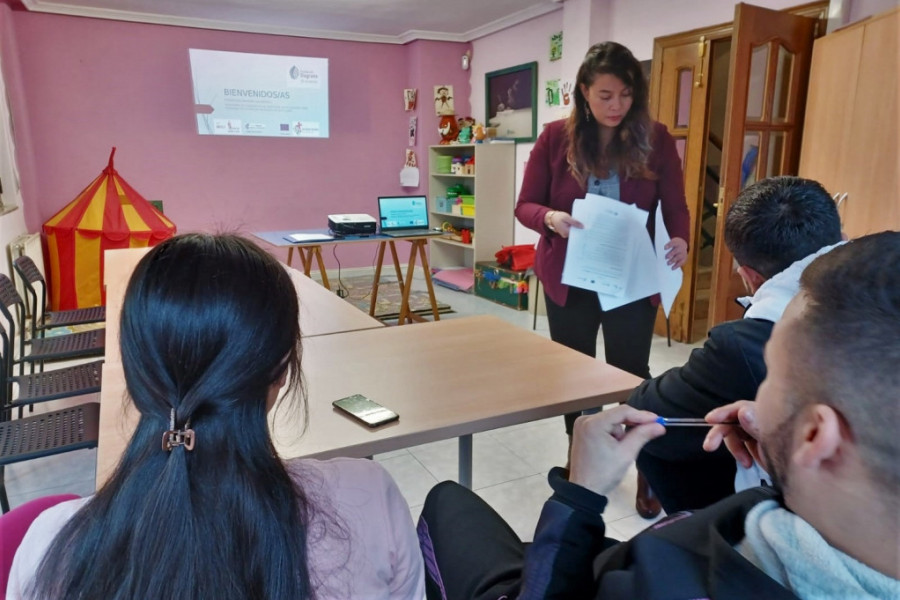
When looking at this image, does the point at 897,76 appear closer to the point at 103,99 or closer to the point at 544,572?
the point at 544,572

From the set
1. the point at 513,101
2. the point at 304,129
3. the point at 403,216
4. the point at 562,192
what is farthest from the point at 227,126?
the point at 562,192

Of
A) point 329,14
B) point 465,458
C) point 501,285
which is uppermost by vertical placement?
point 329,14

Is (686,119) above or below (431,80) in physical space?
below

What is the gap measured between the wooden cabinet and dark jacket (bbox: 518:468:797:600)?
232cm

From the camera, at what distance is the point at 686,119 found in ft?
13.0

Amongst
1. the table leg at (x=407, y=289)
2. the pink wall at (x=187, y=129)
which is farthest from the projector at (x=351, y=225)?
the pink wall at (x=187, y=129)

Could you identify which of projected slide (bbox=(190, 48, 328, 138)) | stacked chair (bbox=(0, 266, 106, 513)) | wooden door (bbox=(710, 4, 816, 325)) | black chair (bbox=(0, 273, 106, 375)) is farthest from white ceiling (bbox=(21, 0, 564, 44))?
black chair (bbox=(0, 273, 106, 375))

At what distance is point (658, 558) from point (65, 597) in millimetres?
607

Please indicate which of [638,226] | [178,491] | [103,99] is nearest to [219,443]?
[178,491]

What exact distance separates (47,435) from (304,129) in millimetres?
4649

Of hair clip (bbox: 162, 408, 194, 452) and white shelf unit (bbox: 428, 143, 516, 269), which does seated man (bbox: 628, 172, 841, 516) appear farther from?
white shelf unit (bbox: 428, 143, 516, 269)

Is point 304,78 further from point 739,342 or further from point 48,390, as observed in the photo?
point 739,342

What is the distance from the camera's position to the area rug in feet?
15.9

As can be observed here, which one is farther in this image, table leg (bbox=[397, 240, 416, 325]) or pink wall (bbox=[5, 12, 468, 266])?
pink wall (bbox=[5, 12, 468, 266])
